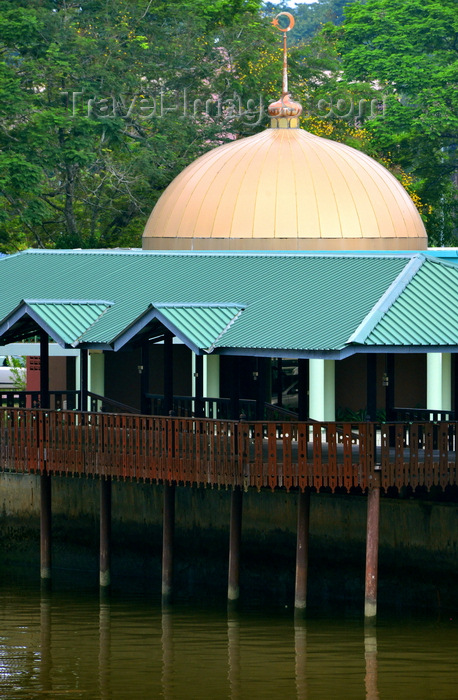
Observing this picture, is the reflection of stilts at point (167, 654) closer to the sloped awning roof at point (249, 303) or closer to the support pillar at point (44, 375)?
the sloped awning roof at point (249, 303)

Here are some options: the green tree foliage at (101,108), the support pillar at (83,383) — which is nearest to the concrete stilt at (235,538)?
the support pillar at (83,383)

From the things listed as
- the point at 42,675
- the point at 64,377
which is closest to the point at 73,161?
the point at 64,377

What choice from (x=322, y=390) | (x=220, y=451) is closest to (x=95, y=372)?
(x=322, y=390)

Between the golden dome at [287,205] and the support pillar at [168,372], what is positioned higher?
the golden dome at [287,205]

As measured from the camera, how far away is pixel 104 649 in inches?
1556

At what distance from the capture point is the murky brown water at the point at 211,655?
3631 cm

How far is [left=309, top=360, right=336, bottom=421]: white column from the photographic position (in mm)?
53688

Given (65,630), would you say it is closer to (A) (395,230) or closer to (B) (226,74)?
(A) (395,230)

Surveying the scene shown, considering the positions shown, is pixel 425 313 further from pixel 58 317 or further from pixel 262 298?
pixel 58 317

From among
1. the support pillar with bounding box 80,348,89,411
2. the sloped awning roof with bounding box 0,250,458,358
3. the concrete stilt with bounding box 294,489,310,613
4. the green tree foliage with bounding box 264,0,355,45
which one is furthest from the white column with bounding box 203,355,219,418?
the green tree foliage with bounding box 264,0,355,45

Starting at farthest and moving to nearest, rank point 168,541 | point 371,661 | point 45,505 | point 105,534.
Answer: point 45,505
point 105,534
point 168,541
point 371,661

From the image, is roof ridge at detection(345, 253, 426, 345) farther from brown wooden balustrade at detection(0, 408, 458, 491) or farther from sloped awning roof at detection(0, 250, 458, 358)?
brown wooden balustrade at detection(0, 408, 458, 491)

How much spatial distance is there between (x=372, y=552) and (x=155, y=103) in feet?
135

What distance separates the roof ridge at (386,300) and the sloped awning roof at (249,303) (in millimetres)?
33
